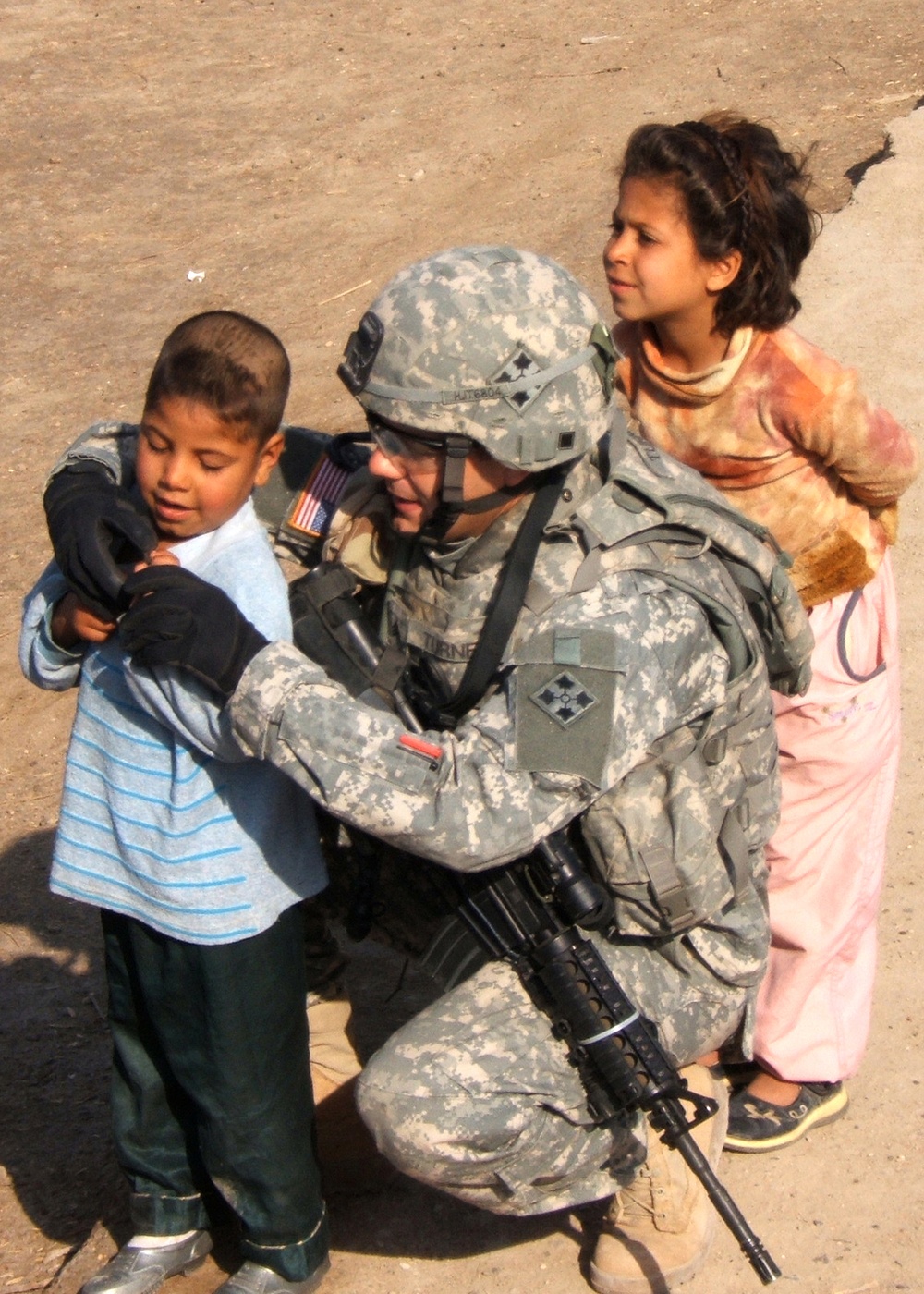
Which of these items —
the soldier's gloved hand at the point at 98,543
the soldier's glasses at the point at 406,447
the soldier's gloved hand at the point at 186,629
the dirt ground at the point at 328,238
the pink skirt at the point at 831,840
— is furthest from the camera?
the pink skirt at the point at 831,840

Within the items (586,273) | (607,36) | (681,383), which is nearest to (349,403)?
(586,273)

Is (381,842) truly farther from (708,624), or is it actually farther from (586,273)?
(586,273)

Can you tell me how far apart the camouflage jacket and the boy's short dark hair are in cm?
40

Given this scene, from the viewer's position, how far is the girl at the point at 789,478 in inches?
133

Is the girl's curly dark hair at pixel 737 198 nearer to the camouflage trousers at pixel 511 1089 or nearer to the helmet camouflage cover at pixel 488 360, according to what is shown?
the helmet camouflage cover at pixel 488 360

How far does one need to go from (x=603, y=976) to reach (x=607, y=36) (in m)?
8.49

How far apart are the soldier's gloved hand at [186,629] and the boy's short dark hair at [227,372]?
0.97 ft

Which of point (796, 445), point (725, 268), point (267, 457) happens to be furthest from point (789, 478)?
point (267, 457)

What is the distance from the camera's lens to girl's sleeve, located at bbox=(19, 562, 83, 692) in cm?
296

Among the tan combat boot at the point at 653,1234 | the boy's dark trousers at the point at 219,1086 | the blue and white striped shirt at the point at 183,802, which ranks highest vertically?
the blue and white striped shirt at the point at 183,802

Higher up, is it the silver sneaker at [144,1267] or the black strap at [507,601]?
the black strap at [507,601]

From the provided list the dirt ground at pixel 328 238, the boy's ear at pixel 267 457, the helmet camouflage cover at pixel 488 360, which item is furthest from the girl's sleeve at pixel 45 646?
the dirt ground at pixel 328 238

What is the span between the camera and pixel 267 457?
2910mm

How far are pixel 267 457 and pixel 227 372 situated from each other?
0.22m
